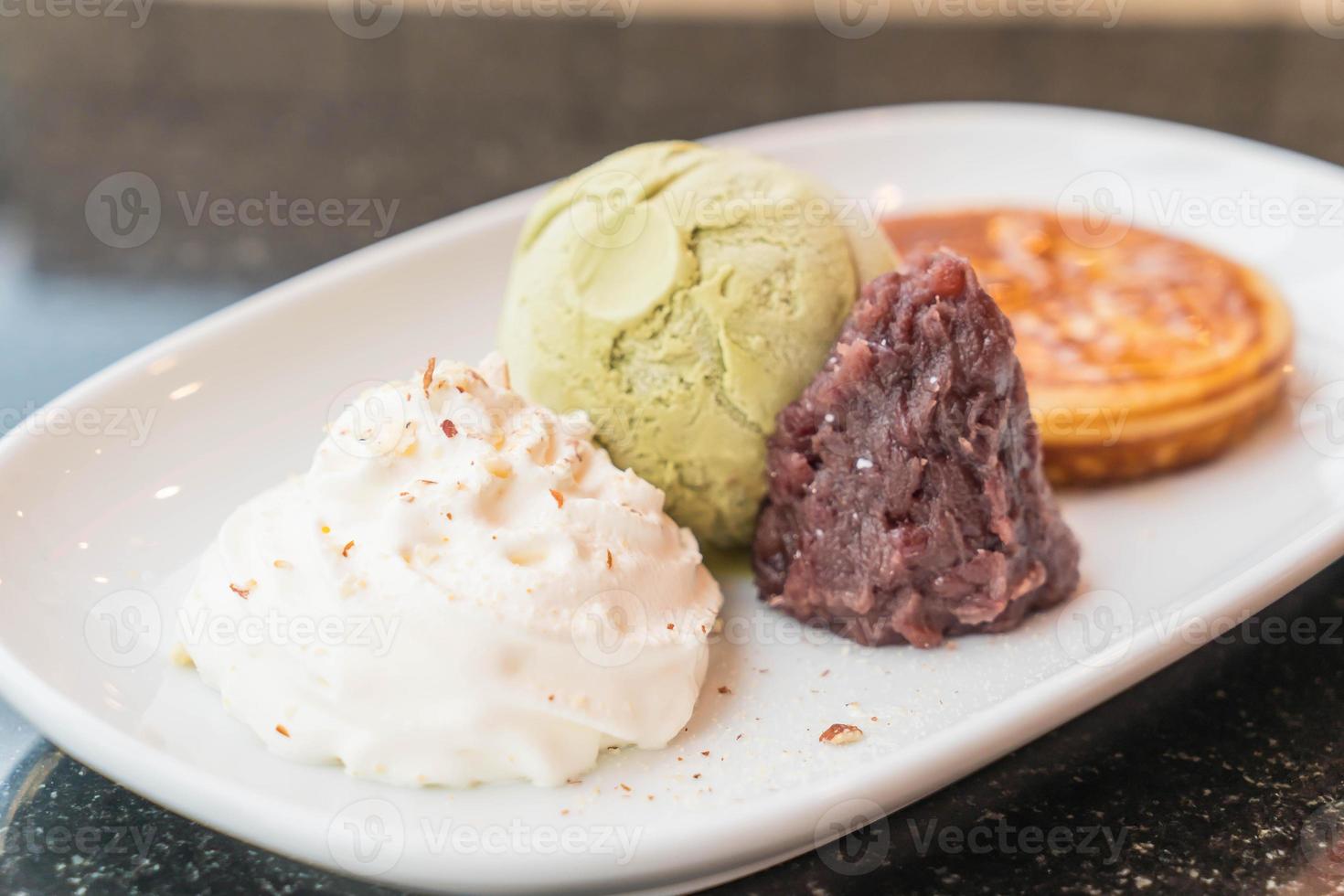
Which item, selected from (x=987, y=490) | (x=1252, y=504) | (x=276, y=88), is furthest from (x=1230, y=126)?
(x=276, y=88)

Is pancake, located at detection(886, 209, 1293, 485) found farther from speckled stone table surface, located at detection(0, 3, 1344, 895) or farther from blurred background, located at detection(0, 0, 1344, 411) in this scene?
blurred background, located at detection(0, 0, 1344, 411)

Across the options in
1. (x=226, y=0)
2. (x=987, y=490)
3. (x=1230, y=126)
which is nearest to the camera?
(x=987, y=490)

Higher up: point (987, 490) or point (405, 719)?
point (987, 490)

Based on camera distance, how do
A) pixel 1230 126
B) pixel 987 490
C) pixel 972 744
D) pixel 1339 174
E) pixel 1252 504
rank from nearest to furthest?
pixel 972 744
pixel 987 490
pixel 1252 504
pixel 1339 174
pixel 1230 126

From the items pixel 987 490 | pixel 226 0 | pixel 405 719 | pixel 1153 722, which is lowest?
pixel 1153 722

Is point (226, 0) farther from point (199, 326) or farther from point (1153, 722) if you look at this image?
point (1153, 722)

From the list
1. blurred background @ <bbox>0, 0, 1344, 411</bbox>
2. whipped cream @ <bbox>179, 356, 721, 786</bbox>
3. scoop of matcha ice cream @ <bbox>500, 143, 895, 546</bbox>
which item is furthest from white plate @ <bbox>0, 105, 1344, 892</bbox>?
blurred background @ <bbox>0, 0, 1344, 411</bbox>

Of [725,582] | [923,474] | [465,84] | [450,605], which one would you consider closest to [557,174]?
[465,84]
